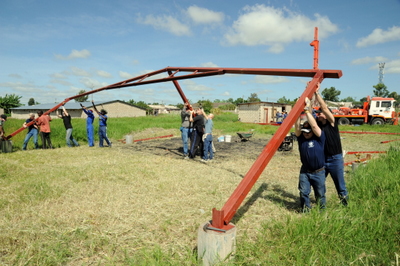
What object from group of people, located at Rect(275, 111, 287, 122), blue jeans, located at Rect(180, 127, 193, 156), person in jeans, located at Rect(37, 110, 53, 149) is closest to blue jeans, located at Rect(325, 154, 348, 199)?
blue jeans, located at Rect(180, 127, 193, 156)

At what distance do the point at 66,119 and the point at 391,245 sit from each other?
12.3m

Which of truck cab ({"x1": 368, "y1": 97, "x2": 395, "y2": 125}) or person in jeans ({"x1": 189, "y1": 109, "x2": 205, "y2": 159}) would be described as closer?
person in jeans ({"x1": 189, "y1": 109, "x2": 205, "y2": 159})

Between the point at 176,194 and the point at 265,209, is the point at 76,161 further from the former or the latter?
the point at 265,209

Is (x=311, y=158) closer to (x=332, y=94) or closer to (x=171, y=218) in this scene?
(x=171, y=218)

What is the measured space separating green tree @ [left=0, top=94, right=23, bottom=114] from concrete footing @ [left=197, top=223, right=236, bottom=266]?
240 ft

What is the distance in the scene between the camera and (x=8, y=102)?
2426 inches

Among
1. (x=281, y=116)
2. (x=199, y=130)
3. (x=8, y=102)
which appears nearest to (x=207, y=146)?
(x=199, y=130)

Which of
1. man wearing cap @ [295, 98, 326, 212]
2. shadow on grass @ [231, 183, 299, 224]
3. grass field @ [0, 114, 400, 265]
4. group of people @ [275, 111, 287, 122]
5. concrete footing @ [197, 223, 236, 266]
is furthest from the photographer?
group of people @ [275, 111, 287, 122]

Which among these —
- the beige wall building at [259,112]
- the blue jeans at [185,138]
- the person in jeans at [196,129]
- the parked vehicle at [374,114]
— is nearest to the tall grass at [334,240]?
the person in jeans at [196,129]

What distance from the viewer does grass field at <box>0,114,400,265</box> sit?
9.80 ft

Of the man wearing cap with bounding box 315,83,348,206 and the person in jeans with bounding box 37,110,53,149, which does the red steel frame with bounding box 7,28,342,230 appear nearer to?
the man wearing cap with bounding box 315,83,348,206

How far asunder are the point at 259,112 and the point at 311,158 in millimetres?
30782

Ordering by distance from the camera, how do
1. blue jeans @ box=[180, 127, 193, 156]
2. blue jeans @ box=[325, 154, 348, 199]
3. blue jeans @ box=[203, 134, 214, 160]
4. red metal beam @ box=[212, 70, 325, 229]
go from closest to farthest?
red metal beam @ box=[212, 70, 325, 229], blue jeans @ box=[325, 154, 348, 199], blue jeans @ box=[203, 134, 214, 160], blue jeans @ box=[180, 127, 193, 156]

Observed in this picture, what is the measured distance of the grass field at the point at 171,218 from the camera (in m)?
2.99
